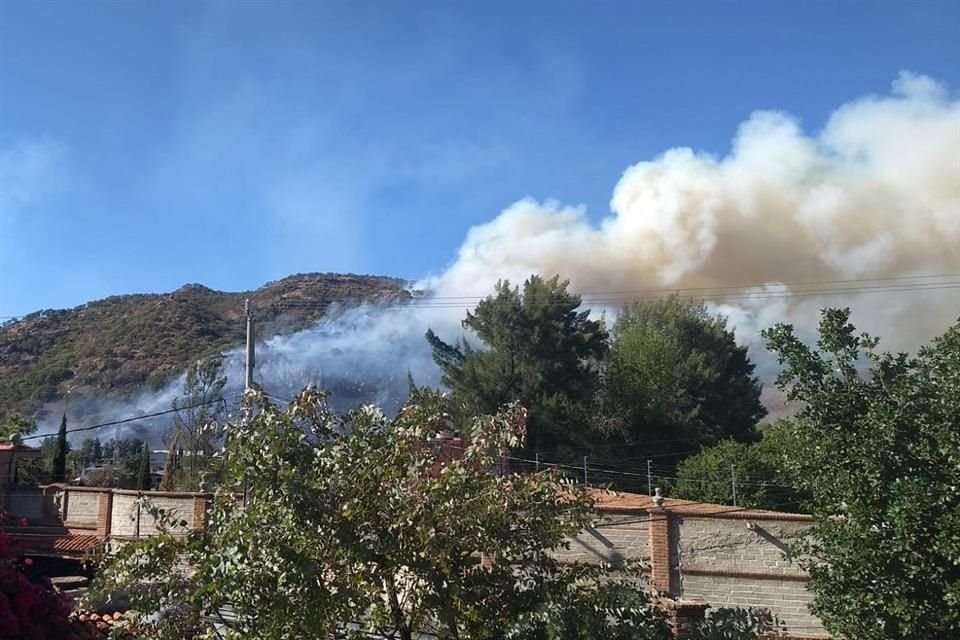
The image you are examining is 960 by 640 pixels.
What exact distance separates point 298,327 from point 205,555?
3540 inches

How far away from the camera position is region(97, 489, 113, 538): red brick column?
21.9 m

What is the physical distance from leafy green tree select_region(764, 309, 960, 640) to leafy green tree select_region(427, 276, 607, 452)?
80.3ft

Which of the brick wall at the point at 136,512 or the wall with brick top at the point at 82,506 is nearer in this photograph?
the brick wall at the point at 136,512

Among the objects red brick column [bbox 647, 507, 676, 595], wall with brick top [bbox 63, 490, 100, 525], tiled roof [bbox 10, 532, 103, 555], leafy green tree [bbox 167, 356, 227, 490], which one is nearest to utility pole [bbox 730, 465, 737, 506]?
red brick column [bbox 647, 507, 676, 595]

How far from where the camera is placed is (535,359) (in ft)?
119

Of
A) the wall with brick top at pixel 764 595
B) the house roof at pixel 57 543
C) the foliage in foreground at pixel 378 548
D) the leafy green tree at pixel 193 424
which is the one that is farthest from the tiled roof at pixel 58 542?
the foliage in foreground at pixel 378 548

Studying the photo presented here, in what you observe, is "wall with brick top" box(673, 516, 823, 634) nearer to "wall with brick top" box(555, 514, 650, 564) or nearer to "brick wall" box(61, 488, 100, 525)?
"wall with brick top" box(555, 514, 650, 564)

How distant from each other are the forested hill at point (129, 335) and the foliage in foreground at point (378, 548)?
67173 mm

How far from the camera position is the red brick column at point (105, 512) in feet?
71.8

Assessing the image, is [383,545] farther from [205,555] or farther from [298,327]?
[298,327]

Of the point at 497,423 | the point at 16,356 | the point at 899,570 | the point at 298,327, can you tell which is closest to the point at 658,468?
the point at 899,570

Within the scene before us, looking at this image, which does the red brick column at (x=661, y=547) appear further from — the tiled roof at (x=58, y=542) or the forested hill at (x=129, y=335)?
the forested hill at (x=129, y=335)

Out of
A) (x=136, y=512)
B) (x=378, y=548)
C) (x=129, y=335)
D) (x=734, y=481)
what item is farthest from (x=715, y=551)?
(x=129, y=335)

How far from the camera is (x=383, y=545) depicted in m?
5.46
